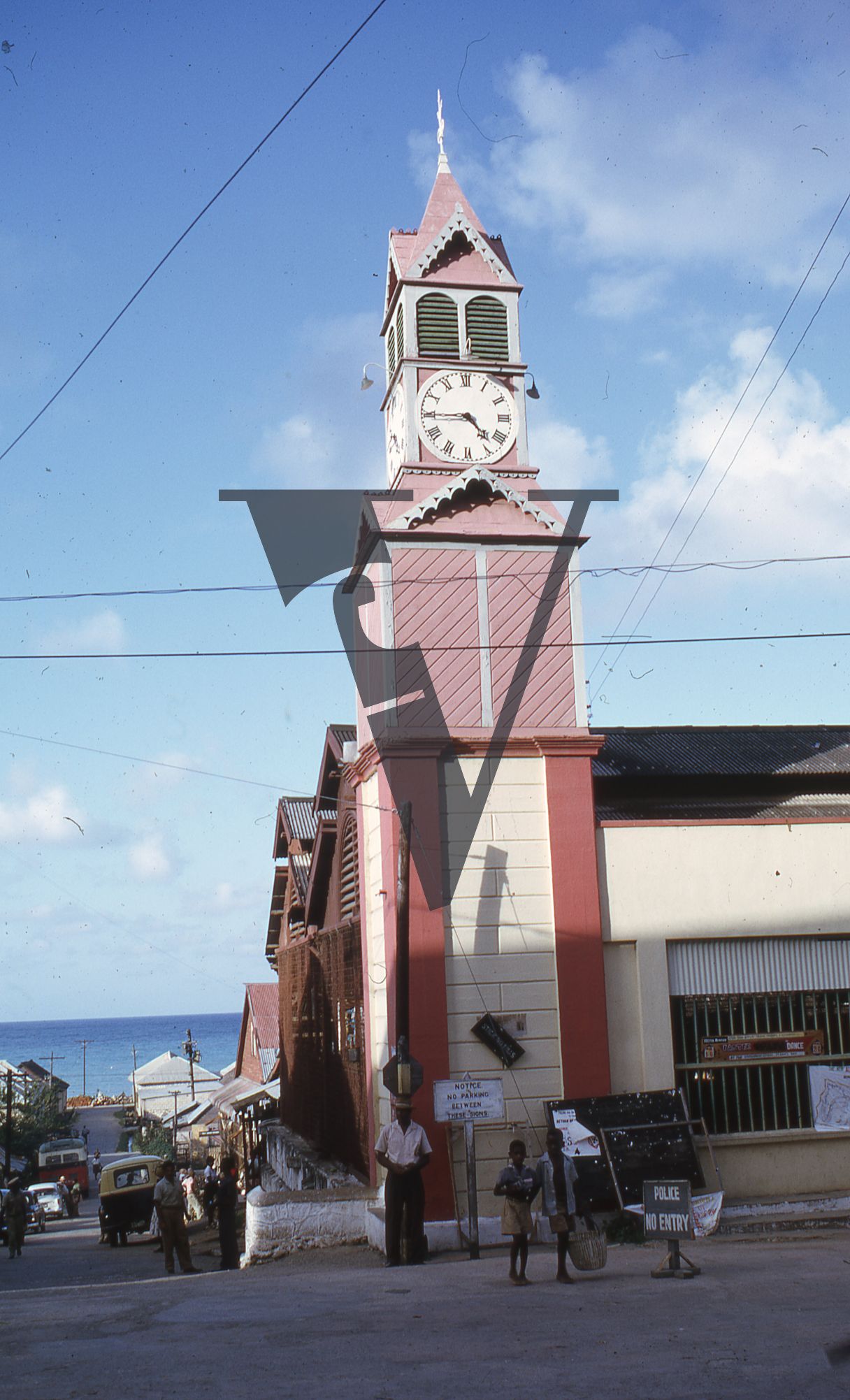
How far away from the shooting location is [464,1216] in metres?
14.8

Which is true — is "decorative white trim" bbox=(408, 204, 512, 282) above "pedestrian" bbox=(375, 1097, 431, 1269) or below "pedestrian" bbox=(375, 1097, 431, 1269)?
above

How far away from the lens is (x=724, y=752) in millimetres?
19562

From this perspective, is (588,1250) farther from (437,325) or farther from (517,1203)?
(437,325)

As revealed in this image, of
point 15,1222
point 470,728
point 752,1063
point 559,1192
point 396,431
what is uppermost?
point 396,431

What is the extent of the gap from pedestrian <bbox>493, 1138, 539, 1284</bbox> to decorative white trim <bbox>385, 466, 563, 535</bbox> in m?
8.12

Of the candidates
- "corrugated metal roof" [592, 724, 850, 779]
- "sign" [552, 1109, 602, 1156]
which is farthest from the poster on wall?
"corrugated metal roof" [592, 724, 850, 779]

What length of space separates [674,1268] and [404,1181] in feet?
10.1

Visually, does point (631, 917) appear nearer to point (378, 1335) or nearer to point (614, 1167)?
point (614, 1167)

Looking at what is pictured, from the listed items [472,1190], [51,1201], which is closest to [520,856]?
[472,1190]

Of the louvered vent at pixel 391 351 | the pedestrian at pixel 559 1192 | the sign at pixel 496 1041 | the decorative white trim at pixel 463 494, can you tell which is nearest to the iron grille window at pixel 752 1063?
the sign at pixel 496 1041

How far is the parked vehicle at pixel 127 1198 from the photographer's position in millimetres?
31844

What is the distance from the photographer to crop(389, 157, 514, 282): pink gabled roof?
18328 millimetres

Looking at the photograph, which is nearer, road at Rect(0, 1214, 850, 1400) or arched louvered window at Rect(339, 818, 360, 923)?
road at Rect(0, 1214, 850, 1400)

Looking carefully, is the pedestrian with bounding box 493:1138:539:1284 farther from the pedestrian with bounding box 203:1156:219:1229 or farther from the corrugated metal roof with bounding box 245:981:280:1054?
the corrugated metal roof with bounding box 245:981:280:1054
